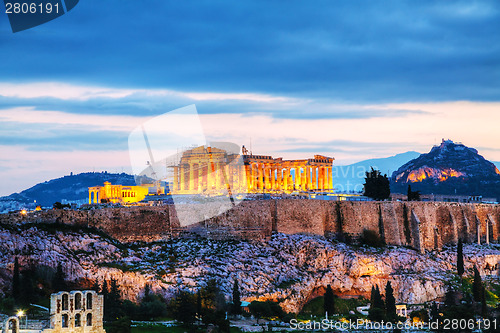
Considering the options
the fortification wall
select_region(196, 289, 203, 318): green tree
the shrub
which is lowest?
select_region(196, 289, 203, 318): green tree

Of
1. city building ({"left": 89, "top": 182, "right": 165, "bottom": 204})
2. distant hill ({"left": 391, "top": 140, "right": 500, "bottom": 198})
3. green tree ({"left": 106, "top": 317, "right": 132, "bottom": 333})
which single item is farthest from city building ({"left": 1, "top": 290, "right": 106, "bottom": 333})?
distant hill ({"left": 391, "top": 140, "right": 500, "bottom": 198})

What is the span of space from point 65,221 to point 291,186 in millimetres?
46709

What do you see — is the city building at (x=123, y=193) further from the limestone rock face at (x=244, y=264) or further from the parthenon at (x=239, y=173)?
the limestone rock face at (x=244, y=264)

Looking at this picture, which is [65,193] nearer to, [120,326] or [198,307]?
[198,307]

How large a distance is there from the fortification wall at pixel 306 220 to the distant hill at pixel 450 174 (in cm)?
6043

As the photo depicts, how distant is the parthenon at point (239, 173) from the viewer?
109 meters

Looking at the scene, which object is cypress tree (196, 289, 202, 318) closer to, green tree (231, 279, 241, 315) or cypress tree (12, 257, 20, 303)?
green tree (231, 279, 241, 315)

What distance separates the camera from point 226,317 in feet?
217

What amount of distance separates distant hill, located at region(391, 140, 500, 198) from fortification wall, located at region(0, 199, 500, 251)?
60.4 meters

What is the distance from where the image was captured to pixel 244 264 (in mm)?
77625

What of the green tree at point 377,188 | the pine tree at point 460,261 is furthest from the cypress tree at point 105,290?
the green tree at point 377,188

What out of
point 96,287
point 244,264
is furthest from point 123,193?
point 96,287

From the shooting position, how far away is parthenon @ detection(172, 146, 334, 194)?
109438 mm

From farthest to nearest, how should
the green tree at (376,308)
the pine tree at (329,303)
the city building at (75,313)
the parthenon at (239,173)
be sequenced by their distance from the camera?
the parthenon at (239,173), the pine tree at (329,303), the green tree at (376,308), the city building at (75,313)
